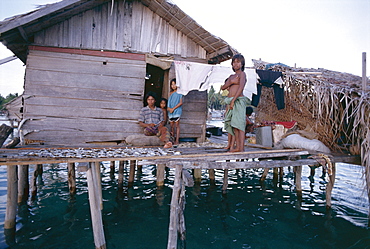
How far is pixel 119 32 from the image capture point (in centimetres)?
661

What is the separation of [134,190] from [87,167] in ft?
12.1

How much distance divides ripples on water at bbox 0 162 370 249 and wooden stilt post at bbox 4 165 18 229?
23 centimetres

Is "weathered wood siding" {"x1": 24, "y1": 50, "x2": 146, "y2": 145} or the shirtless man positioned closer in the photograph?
the shirtless man

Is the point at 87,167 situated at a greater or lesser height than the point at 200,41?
lesser

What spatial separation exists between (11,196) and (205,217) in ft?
12.9

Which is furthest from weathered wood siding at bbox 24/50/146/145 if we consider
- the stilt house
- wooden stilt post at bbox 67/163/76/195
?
wooden stilt post at bbox 67/163/76/195

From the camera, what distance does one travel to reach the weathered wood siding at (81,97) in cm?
609

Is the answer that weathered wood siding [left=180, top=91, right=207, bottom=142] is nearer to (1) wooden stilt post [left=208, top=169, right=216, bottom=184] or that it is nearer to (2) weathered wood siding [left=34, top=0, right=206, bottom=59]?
(1) wooden stilt post [left=208, top=169, right=216, bottom=184]

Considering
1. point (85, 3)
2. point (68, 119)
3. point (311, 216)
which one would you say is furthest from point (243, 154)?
point (85, 3)

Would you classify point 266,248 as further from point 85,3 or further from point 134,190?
point 85,3

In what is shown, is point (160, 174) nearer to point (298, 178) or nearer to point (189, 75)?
point (189, 75)

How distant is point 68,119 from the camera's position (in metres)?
6.29

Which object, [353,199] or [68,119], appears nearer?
[68,119]

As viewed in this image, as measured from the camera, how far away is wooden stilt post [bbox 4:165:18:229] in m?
4.27
